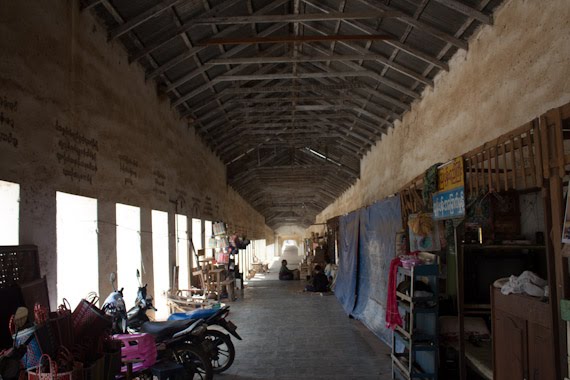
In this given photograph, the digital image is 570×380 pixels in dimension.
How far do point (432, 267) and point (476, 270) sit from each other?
694 millimetres

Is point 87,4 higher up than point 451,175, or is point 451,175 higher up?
point 87,4

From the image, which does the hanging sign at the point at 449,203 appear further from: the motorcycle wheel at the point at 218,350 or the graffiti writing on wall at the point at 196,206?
the graffiti writing on wall at the point at 196,206

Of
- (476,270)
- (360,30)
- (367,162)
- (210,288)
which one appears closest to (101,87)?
(360,30)

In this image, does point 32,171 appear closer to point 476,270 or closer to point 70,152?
point 70,152

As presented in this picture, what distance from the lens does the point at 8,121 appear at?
394cm

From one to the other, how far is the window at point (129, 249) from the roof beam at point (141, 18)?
8.78ft

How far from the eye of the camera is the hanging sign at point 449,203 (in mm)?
4390

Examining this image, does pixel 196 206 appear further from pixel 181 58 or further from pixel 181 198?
pixel 181 58

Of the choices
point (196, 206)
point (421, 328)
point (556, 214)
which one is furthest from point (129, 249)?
point (556, 214)

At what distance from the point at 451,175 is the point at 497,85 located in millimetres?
2162

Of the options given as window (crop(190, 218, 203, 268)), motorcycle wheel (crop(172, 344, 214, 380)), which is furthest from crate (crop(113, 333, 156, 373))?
window (crop(190, 218, 203, 268))

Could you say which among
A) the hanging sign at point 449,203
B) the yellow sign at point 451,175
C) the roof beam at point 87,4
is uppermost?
the roof beam at point 87,4

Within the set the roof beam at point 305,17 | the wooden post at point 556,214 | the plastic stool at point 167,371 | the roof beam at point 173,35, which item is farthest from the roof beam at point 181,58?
the wooden post at point 556,214

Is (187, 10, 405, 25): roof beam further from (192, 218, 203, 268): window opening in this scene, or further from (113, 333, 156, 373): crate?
(192, 218, 203, 268): window opening
